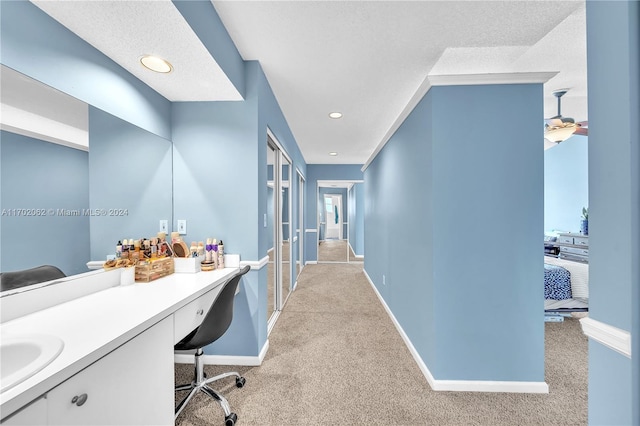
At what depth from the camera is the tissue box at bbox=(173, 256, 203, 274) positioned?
1890mm

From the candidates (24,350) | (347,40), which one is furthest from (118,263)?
(347,40)

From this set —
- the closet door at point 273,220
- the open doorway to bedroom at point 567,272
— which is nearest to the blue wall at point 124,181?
the closet door at point 273,220

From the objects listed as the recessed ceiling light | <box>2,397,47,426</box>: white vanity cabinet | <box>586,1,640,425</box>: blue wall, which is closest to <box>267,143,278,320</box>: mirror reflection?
the recessed ceiling light

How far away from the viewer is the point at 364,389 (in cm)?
181

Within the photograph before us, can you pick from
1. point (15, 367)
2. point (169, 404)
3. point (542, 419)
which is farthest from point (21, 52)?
point (542, 419)

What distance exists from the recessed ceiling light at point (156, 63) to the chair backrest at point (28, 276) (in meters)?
1.28

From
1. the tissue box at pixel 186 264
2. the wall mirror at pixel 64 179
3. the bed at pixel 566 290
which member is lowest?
the bed at pixel 566 290

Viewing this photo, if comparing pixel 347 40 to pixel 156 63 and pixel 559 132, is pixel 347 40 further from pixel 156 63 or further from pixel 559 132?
pixel 559 132

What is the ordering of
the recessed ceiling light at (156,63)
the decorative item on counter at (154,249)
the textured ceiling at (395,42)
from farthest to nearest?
the decorative item on counter at (154,249) → the recessed ceiling light at (156,63) → the textured ceiling at (395,42)

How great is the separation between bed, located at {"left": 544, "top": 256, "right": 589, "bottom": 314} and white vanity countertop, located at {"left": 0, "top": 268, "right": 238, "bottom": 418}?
3610mm

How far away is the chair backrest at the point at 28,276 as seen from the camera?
3.44 feet

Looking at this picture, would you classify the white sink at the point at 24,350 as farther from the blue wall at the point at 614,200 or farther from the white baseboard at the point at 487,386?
the white baseboard at the point at 487,386

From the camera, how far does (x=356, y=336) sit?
8.54 feet

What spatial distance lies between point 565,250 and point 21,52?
6.68 m
